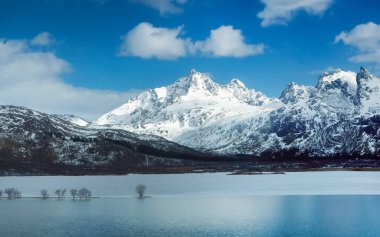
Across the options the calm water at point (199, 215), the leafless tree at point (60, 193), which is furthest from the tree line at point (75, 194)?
the calm water at point (199, 215)

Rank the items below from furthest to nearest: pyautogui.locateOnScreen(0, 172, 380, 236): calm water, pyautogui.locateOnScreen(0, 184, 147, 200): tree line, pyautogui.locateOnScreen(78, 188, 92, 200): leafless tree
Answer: pyautogui.locateOnScreen(78, 188, 92, 200): leafless tree < pyautogui.locateOnScreen(0, 184, 147, 200): tree line < pyautogui.locateOnScreen(0, 172, 380, 236): calm water

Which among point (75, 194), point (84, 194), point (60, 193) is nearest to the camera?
point (84, 194)

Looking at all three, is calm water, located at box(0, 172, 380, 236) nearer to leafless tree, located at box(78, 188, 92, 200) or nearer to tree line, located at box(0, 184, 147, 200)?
tree line, located at box(0, 184, 147, 200)

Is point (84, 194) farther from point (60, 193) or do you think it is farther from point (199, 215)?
point (199, 215)

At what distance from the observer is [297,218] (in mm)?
83438

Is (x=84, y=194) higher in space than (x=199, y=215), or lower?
higher

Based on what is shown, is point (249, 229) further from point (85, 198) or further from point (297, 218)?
point (85, 198)

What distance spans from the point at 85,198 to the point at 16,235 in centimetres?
6034

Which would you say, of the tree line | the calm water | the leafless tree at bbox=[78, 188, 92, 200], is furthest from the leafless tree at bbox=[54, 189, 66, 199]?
the calm water

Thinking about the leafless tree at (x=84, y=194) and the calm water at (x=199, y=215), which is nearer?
the calm water at (x=199, y=215)

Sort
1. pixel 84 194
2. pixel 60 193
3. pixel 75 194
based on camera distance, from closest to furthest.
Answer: pixel 84 194, pixel 75 194, pixel 60 193

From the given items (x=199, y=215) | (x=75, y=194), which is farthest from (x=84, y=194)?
(x=199, y=215)

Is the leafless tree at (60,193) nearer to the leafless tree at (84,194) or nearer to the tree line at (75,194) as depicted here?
the tree line at (75,194)

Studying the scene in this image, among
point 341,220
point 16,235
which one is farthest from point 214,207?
point 16,235
